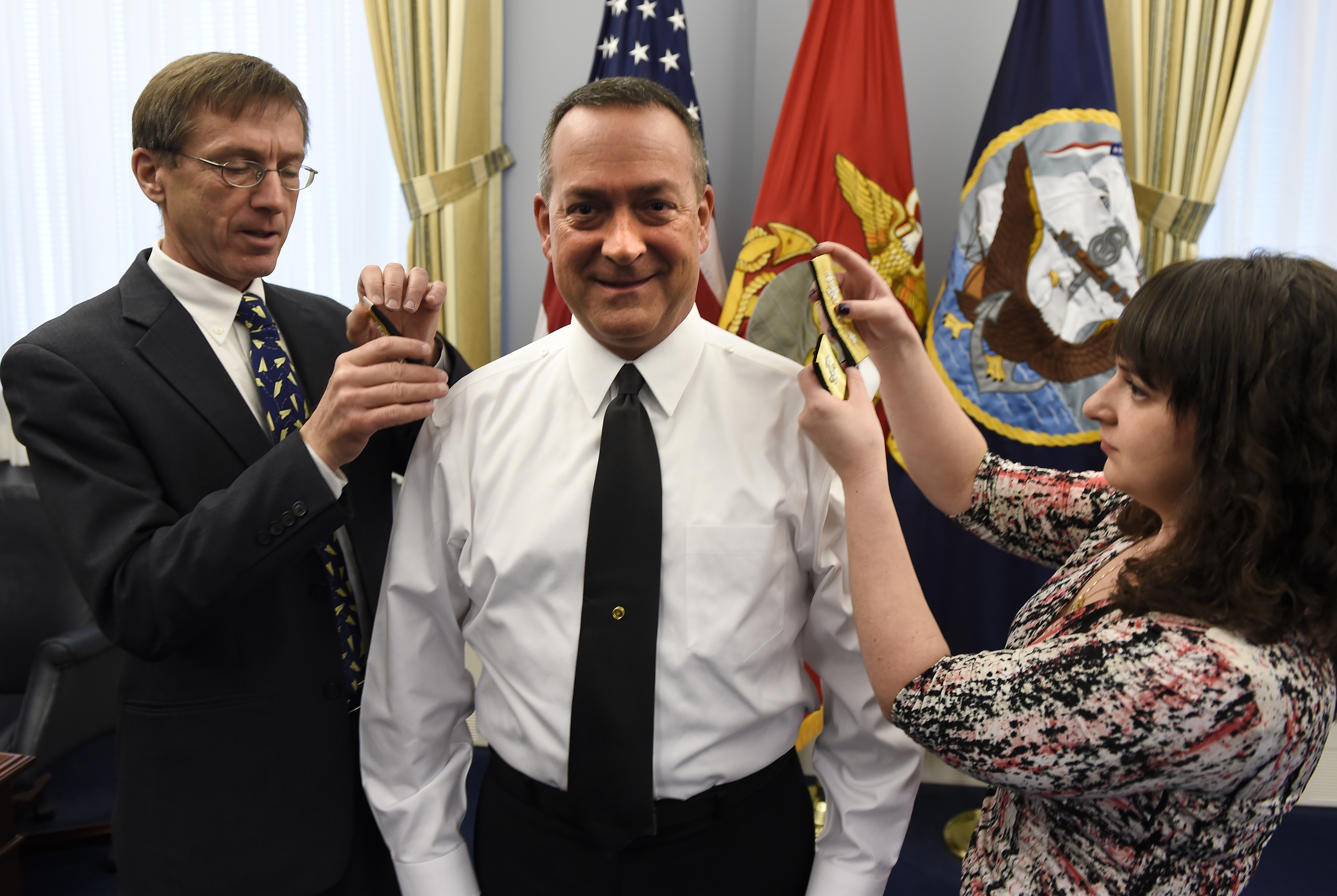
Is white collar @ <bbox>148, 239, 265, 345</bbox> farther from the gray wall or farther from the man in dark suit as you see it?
the gray wall

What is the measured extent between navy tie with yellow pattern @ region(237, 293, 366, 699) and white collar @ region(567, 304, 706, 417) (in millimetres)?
463

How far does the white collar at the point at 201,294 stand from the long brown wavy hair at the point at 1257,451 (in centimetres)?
135

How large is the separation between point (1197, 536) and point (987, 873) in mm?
531

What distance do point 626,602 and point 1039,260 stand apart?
1952mm

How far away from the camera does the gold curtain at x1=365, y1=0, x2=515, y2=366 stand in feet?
9.73

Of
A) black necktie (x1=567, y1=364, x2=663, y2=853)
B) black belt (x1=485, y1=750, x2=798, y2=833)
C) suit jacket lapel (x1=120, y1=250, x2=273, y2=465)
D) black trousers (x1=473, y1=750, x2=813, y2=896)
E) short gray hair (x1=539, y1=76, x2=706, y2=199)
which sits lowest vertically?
black trousers (x1=473, y1=750, x2=813, y2=896)

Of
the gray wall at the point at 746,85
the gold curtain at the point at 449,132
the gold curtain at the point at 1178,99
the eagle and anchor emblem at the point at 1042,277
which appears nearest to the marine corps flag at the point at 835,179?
the eagle and anchor emblem at the point at 1042,277

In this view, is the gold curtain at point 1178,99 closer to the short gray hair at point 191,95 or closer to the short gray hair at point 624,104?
the short gray hair at point 624,104

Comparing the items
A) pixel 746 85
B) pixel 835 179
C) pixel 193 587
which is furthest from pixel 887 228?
pixel 193 587

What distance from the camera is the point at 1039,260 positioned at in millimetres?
2473

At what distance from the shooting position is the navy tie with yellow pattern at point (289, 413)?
51.6 inches

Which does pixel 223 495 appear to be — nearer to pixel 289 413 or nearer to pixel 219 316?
pixel 289 413

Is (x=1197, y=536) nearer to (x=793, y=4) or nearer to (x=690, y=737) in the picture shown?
(x=690, y=737)

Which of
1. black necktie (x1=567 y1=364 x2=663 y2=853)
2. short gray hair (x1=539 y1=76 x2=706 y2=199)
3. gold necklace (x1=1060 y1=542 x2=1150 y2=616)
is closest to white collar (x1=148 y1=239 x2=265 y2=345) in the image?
short gray hair (x1=539 y1=76 x2=706 y2=199)
